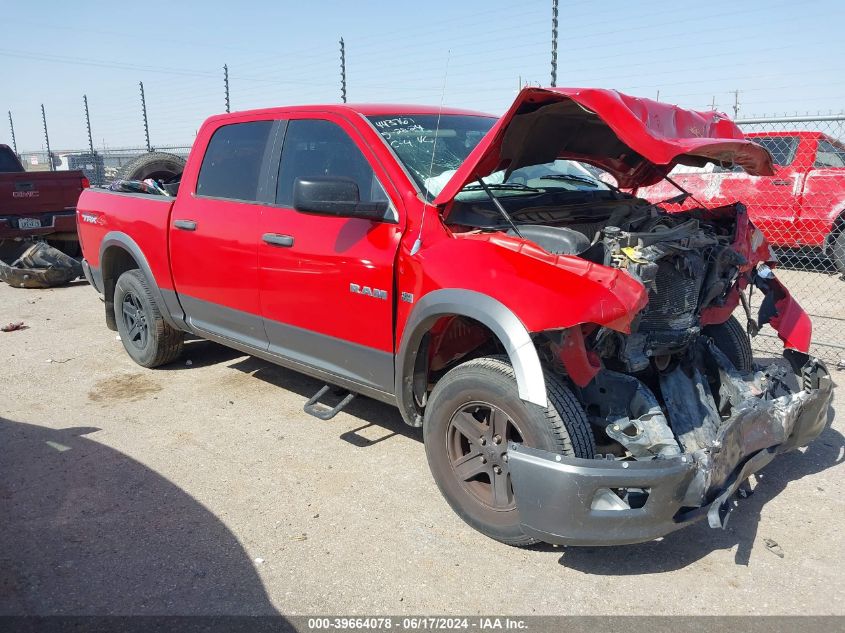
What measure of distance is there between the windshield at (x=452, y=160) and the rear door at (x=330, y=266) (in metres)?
0.18

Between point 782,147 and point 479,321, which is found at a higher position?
point 782,147

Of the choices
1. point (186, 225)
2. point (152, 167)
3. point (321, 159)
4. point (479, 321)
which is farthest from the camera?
Result: point (152, 167)

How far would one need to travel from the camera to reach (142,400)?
5.14 meters

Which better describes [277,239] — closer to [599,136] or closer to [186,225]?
[186,225]

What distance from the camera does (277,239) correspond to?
4.08 metres

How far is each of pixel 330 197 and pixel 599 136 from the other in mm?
1484

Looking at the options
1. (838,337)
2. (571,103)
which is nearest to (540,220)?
(571,103)

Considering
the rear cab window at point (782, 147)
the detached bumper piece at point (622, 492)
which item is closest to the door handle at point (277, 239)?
the detached bumper piece at point (622, 492)

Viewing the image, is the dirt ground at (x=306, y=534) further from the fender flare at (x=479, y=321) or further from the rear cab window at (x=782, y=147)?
the rear cab window at (x=782, y=147)

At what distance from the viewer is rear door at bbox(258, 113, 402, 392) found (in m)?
3.61

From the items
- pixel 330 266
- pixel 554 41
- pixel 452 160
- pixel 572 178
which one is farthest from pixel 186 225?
pixel 554 41

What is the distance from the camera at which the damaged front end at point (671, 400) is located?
2723mm

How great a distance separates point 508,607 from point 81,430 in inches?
125

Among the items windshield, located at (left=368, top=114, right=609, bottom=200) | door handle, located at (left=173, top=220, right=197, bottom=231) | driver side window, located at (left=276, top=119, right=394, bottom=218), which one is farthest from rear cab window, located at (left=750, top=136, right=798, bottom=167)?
door handle, located at (left=173, top=220, right=197, bottom=231)
